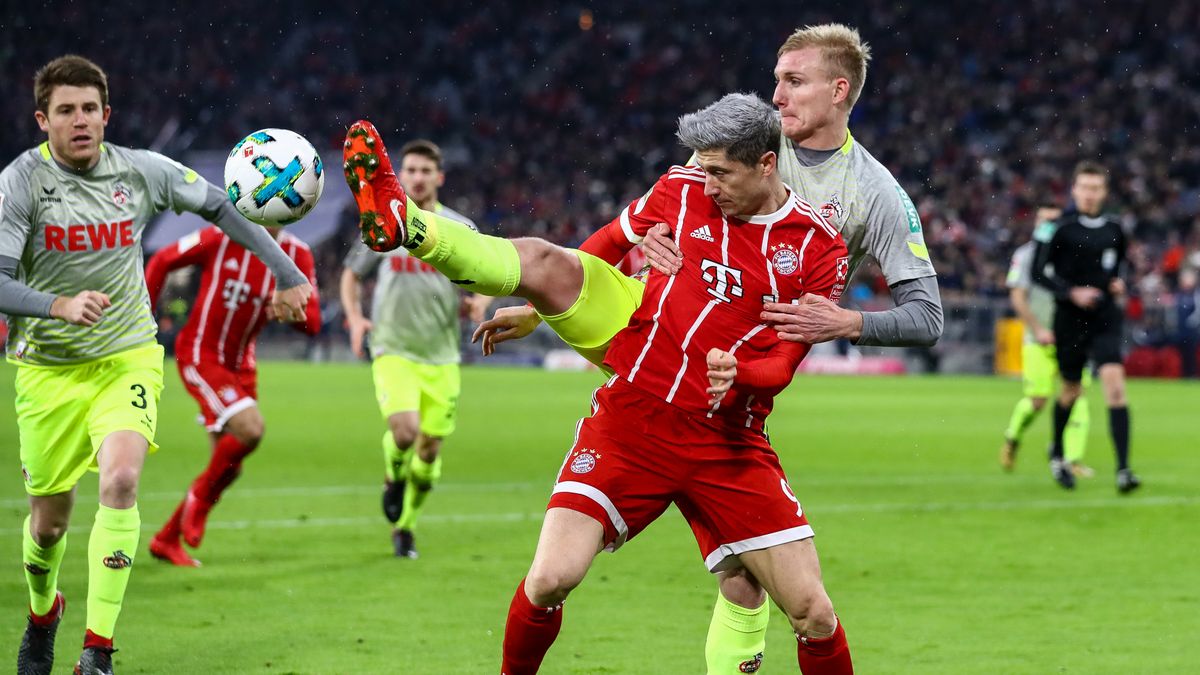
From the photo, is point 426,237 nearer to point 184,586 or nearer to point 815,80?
point 815,80

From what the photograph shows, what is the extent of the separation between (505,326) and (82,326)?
6.53 ft

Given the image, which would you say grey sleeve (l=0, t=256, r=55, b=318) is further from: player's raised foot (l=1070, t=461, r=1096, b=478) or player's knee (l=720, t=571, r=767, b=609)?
player's raised foot (l=1070, t=461, r=1096, b=478)

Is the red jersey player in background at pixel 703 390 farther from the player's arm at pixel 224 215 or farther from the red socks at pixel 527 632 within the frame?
the player's arm at pixel 224 215

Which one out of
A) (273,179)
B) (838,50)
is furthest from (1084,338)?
(273,179)

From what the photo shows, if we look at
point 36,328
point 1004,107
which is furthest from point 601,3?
point 36,328

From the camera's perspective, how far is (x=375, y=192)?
4223 millimetres

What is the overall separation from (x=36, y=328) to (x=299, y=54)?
4042 centimetres

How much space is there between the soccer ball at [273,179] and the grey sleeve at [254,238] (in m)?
1.29

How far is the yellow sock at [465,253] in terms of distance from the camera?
432 cm

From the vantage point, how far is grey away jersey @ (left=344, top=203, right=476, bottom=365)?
391 inches

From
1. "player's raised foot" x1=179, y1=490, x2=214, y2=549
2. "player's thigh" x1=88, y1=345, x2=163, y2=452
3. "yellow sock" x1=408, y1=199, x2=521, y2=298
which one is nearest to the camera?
"yellow sock" x1=408, y1=199, x2=521, y2=298

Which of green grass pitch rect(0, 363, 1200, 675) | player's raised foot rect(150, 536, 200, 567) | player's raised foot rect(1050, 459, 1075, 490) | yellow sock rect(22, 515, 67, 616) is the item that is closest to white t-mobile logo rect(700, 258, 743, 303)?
green grass pitch rect(0, 363, 1200, 675)

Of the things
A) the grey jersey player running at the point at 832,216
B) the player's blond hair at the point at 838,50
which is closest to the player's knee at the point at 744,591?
the grey jersey player running at the point at 832,216

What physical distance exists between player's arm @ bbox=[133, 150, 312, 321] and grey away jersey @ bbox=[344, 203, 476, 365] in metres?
3.45
